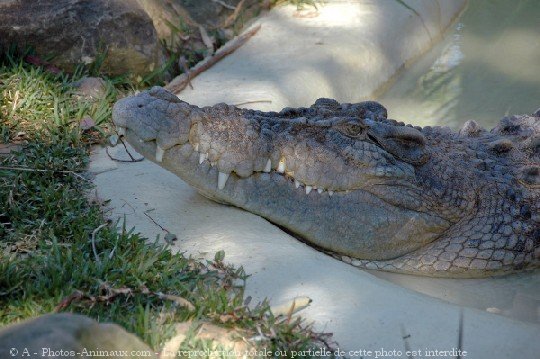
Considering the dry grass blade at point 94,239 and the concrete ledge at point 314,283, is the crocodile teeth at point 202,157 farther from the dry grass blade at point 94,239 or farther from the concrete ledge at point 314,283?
the dry grass blade at point 94,239

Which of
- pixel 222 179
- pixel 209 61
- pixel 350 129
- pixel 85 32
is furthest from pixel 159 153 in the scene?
pixel 209 61

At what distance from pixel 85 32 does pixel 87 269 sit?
2.71 metres

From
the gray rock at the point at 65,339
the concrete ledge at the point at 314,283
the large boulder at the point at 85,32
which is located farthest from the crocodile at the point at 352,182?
the large boulder at the point at 85,32

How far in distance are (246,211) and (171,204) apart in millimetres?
441

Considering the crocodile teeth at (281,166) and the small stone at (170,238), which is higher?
the crocodile teeth at (281,166)

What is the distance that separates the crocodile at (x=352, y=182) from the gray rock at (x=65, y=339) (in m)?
1.35

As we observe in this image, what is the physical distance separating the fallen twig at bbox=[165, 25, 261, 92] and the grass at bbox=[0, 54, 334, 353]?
3.67ft

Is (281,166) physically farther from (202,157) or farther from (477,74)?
(477,74)

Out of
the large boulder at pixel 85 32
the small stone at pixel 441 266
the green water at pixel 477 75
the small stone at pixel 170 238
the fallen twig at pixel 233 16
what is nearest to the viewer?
the small stone at pixel 170 238

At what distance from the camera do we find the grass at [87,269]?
9.86ft

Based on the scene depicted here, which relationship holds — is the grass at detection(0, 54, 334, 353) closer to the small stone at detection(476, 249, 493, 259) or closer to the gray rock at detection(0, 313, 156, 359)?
the gray rock at detection(0, 313, 156, 359)

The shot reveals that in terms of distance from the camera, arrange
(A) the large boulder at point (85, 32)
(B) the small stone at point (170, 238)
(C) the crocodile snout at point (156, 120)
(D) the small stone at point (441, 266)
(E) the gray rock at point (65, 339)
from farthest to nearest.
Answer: (A) the large boulder at point (85, 32)
(D) the small stone at point (441, 266)
(B) the small stone at point (170, 238)
(C) the crocodile snout at point (156, 120)
(E) the gray rock at point (65, 339)

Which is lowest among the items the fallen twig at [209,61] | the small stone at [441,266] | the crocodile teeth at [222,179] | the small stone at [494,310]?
the small stone at [494,310]

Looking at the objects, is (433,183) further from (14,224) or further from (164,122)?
(14,224)
